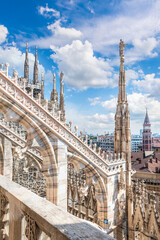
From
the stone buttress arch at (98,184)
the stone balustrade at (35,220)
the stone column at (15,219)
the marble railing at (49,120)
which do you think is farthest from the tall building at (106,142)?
the stone column at (15,219)

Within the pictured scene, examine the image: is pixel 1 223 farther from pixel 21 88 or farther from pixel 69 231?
pixel 21 88

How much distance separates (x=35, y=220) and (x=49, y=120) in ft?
24.6

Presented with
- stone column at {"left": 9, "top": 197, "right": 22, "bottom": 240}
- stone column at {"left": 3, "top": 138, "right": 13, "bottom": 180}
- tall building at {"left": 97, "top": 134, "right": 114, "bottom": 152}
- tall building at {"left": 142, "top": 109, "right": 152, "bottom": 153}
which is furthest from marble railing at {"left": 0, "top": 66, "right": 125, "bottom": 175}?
tall building at {"left": 97, "top": 134, "right": 114, "bottom": 152}

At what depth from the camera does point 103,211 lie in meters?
11.2

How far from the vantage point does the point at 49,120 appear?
8.83 meters

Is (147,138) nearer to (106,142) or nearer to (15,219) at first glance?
(106,142)

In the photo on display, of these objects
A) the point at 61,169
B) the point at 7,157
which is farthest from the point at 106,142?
the point at 61,169

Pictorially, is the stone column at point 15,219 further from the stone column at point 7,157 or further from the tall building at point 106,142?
the tall building at point 106,142

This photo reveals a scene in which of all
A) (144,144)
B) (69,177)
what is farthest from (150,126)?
(69,177)

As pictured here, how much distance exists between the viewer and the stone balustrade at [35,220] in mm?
1194

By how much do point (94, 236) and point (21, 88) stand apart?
26.1 feet

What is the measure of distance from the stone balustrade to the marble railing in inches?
238

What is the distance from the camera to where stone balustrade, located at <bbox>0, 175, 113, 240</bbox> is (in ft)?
3.92

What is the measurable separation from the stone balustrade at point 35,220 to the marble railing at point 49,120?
605 cm
